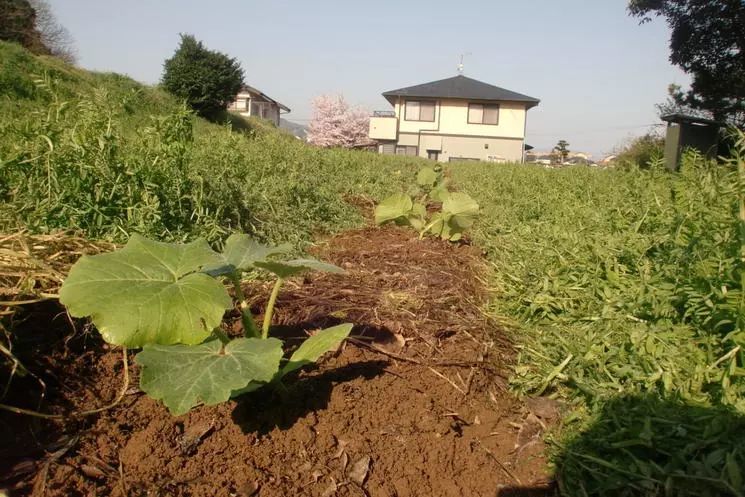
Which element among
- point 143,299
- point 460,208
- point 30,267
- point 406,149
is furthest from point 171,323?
point 406,149

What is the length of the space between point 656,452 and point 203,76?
793 inches

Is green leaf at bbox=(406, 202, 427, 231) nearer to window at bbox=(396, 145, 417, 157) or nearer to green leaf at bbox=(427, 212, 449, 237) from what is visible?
green leaf at bbox=(427, 212, 449, 237)

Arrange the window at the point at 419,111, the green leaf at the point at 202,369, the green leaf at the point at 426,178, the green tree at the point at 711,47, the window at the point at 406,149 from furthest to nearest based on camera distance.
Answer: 1. the window at the point at 419,111
2. the window at the point at 406,149
3. the green tree at the point at 711,47
4. the green leaf at the point at 426,178
5. the green leaf at the point at 202,369

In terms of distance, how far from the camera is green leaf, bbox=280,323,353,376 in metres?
1.40

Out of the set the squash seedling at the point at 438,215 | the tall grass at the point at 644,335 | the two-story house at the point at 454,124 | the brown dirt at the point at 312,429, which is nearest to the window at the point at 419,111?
the two-story house at the point at 454,124

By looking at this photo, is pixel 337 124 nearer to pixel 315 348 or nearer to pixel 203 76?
pixel 203 76

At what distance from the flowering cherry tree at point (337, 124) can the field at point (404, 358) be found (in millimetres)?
39300

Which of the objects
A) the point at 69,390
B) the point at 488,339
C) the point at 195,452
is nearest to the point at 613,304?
the point at 488,339

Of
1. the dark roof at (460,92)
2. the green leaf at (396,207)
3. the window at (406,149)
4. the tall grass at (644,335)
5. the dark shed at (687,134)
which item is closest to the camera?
the tall grass at (644,335)

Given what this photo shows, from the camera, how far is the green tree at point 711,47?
14.6 meters

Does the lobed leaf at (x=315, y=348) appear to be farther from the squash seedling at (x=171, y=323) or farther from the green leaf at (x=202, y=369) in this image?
the green leaf at (x=202, y=369)

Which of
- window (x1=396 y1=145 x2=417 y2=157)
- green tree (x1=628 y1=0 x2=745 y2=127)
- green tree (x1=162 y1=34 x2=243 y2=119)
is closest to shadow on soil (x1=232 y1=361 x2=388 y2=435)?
green tree (x1=628 y1=0 x2=745 y2=127)

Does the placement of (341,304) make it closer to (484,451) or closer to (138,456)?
(484,451)

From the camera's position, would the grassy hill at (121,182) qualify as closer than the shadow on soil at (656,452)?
No
